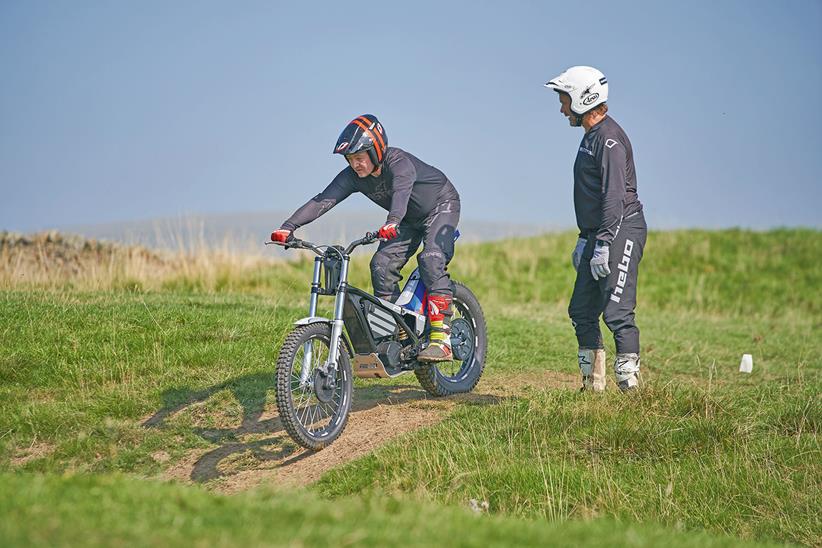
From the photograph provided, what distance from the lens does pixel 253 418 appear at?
956 cm

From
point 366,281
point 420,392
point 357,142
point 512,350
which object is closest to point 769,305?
point 366,281

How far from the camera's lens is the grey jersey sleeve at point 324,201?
8.66 m

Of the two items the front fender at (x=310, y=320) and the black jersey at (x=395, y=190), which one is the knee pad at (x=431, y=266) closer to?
the black jersey at (x=395, y=190)

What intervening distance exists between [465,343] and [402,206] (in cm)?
231

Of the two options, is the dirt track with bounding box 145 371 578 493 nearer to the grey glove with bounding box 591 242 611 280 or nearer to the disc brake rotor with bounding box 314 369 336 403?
the disc brake rotor with bounding box 314 369 336 403

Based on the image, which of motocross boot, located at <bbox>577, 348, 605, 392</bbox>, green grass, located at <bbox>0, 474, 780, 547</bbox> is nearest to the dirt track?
motocross boot, located at <bbox>577, 348, 605, 392</bbox>

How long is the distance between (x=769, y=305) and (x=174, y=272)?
14.9 m

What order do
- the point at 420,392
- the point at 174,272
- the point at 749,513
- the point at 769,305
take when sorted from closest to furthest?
the point at 749,513 < the point at 420,392 < the point at 174,272 < the point at 769,305

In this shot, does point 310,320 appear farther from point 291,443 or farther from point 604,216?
point 604,216

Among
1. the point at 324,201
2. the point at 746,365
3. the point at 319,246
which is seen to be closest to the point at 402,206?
the point at 324,201

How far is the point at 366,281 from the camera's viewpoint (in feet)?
74.5

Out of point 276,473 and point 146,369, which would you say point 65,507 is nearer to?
point 276,473

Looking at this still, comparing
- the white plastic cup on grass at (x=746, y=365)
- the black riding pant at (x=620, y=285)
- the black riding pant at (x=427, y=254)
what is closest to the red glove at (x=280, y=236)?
the black riding pant at (x=427, y=254)

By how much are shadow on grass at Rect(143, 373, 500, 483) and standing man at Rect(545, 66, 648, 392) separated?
151 centimetres
